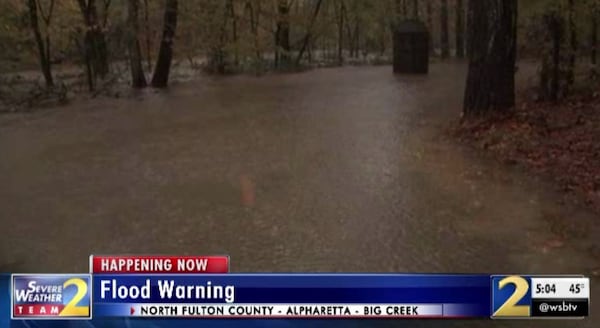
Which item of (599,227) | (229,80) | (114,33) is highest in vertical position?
(114,33)

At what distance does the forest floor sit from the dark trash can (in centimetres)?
658

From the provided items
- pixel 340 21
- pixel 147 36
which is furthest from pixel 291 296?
pixel 340 21

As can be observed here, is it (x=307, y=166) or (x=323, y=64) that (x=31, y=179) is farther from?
(x=323, y=64)

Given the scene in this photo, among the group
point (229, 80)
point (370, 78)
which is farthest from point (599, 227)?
point (229, 80)

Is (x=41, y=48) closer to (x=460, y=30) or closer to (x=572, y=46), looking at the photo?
(x=572, y=46)

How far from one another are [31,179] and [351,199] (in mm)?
2596

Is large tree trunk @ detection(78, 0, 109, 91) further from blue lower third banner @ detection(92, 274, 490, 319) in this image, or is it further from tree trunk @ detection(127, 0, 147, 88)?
blue lower third banner @ detection(92, 274, 490, 319)

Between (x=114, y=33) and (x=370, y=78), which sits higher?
(x=114, y=33)

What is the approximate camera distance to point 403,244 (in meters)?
3.13

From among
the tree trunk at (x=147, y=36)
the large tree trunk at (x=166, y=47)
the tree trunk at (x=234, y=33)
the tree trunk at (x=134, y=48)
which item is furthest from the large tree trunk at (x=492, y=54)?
the tree trunk at (x=234, y=33)

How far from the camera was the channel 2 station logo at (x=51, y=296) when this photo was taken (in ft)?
7.07
